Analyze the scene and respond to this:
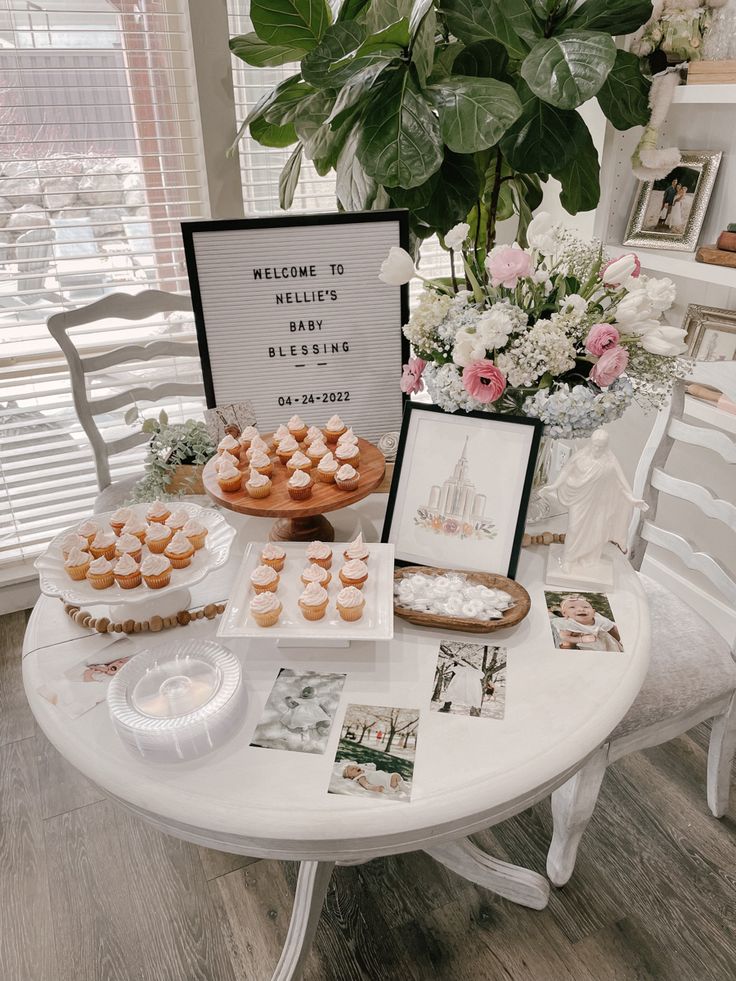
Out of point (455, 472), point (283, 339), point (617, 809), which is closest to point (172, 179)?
point (283, 339)

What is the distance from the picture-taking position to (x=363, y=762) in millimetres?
883

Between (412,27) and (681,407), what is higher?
(412,27)

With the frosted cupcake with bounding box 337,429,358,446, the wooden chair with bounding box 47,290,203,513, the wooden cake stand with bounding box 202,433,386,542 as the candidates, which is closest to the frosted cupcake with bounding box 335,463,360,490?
the wooden cake stand with bounding box 202,433,386,542

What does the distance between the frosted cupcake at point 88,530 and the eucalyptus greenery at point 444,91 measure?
96 centimetres

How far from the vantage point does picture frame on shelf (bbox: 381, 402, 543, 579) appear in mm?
1193

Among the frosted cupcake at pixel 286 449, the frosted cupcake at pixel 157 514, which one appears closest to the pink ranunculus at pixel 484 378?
the frosted cupcake at pixel 286 449

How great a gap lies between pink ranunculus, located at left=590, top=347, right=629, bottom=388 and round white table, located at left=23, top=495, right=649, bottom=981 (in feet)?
1.22

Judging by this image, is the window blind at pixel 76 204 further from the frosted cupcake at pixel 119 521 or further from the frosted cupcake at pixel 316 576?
the frosted cupcake at pixel 316 576

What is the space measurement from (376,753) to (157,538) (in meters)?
0.47

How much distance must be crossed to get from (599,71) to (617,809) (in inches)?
65.8

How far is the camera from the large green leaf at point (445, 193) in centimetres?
169

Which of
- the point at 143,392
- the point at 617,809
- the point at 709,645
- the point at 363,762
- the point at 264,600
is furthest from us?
the point at 143,392

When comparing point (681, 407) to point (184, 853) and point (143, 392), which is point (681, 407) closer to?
point (143, 392)

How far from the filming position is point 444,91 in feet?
4.95
